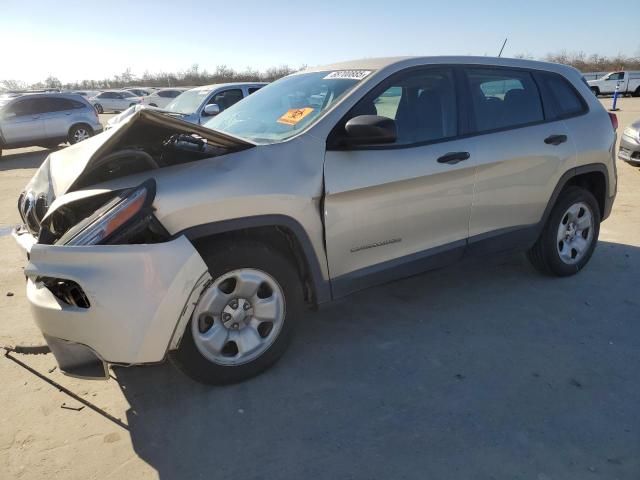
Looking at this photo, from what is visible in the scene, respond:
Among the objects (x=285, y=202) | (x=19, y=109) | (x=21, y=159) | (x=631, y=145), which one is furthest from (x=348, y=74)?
(x=19, y=109)

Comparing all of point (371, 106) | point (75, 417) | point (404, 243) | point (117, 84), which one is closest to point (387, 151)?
point (371, 106)

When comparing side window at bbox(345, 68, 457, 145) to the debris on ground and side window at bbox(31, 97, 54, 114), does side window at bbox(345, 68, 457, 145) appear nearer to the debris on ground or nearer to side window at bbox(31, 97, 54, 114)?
the debris on ground

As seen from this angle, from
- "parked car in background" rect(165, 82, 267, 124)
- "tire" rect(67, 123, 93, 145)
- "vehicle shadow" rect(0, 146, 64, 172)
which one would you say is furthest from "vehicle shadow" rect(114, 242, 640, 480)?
"tire" rect(67, 123, 93, 145)

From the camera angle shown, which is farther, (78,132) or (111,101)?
(111,101)

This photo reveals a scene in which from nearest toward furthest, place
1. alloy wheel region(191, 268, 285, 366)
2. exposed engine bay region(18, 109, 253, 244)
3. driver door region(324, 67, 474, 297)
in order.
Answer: exposed engine bay region(18, 109, 253, 244)
alloy wheel region(191, 268, 285, 366)
driver door region(324, 67, 474, 297)

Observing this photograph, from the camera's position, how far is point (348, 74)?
3.43m

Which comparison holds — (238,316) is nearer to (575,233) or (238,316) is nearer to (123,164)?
(123,164)

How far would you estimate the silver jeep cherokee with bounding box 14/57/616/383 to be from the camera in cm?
239

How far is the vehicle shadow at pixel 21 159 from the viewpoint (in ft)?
42.4

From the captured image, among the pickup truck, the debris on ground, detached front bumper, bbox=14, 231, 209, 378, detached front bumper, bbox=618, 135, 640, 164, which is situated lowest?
the pickup truck

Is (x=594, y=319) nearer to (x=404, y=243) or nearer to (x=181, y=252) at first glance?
(x=404, y=243)

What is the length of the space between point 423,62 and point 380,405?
2262 mm

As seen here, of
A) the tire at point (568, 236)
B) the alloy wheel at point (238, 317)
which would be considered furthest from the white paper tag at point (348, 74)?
the tire at point (568, 236)

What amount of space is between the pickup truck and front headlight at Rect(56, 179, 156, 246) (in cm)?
3475
